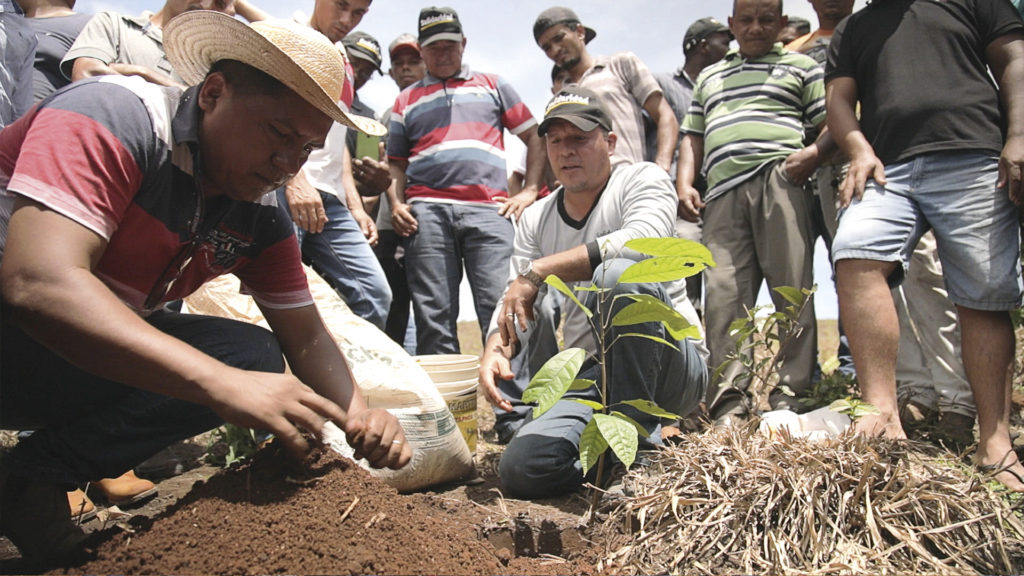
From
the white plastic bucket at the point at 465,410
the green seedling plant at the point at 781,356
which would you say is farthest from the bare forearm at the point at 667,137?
the white plastic bucket at the point at 465,410

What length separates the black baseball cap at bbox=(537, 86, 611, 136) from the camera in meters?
2.80

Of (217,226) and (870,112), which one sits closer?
(217,226)

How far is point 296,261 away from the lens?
2.02m

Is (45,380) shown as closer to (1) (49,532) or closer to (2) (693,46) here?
(1) (49,532)

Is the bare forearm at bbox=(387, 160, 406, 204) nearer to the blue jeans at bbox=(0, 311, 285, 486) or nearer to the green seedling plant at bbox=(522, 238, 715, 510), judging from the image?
the blue jeans at bbox=(0, 311, 285, 486)

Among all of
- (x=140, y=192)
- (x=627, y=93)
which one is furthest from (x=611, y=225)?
(x=140, y=192)

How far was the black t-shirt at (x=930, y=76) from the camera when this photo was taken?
253 centimetres

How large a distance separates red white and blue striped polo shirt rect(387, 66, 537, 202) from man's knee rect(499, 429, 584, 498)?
189cm

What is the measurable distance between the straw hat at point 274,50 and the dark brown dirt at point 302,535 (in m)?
A: 0.90

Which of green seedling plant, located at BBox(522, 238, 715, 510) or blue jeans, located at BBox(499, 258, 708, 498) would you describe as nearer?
green seedling plant, located at BBox(522, 238, 715, 510)

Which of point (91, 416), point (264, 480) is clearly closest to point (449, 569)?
point (264, 480)

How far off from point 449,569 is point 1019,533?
129cm

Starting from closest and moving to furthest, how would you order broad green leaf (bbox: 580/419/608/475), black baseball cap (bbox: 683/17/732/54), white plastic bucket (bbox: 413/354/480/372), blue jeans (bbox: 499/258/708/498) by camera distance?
broad green leaf (bbox: 580/419/608/475) → blue jeans (bbox: 499/258/708/498) → white plastic bucket (bbox: 413/354/480/372) → black baseball cap (bbox: 683/17/732/54)

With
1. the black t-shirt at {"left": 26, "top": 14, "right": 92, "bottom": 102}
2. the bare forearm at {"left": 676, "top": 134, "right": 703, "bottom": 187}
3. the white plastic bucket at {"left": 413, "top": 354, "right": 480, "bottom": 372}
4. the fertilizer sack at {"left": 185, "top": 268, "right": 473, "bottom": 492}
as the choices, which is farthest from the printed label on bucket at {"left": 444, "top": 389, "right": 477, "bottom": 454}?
the black t-shirt at {"left": 26, "top": 14, "right": 92, "bottom": 102}
